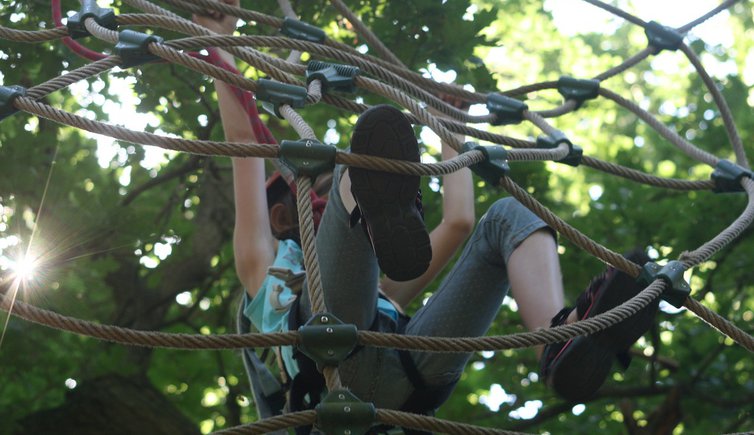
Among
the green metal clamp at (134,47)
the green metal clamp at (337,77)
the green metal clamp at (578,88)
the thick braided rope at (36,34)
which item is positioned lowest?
the green metal clamp at (337,77)

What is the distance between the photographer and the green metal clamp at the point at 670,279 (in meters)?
2.73

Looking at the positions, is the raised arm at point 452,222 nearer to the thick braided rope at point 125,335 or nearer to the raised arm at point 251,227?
the raised arm at point 251,227

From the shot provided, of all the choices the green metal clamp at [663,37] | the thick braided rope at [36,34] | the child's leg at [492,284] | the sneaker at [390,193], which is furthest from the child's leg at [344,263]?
the green metal clamp at [663,37]

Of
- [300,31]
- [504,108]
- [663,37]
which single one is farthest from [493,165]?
[663,37]

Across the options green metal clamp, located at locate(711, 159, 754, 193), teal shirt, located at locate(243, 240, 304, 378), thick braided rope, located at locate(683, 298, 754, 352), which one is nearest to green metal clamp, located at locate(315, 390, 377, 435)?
teal shirt, located at locate(243, 240, 304, 378)

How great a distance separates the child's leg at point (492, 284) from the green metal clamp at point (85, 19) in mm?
1288

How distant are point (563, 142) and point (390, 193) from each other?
116cm

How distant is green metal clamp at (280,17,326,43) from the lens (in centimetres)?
383

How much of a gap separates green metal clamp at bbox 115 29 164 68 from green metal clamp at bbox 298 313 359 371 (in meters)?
0.96

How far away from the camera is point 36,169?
16.1ft

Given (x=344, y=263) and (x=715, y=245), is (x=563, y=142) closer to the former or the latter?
(x=715, y=245)

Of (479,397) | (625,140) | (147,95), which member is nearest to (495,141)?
(147,95)

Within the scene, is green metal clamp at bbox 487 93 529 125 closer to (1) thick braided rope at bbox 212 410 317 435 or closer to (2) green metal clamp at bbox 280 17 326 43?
(2) green metal clamp at bbox 280 17 326 43

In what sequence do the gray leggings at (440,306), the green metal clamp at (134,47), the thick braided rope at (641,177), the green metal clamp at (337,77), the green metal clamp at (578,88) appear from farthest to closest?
the green metal clamp at (578,88) < the thick braided rope at (641,177) < the green metal clamp at (337,77) < the green metal clamp at (134,47) < the gray leggings at (440,306)
